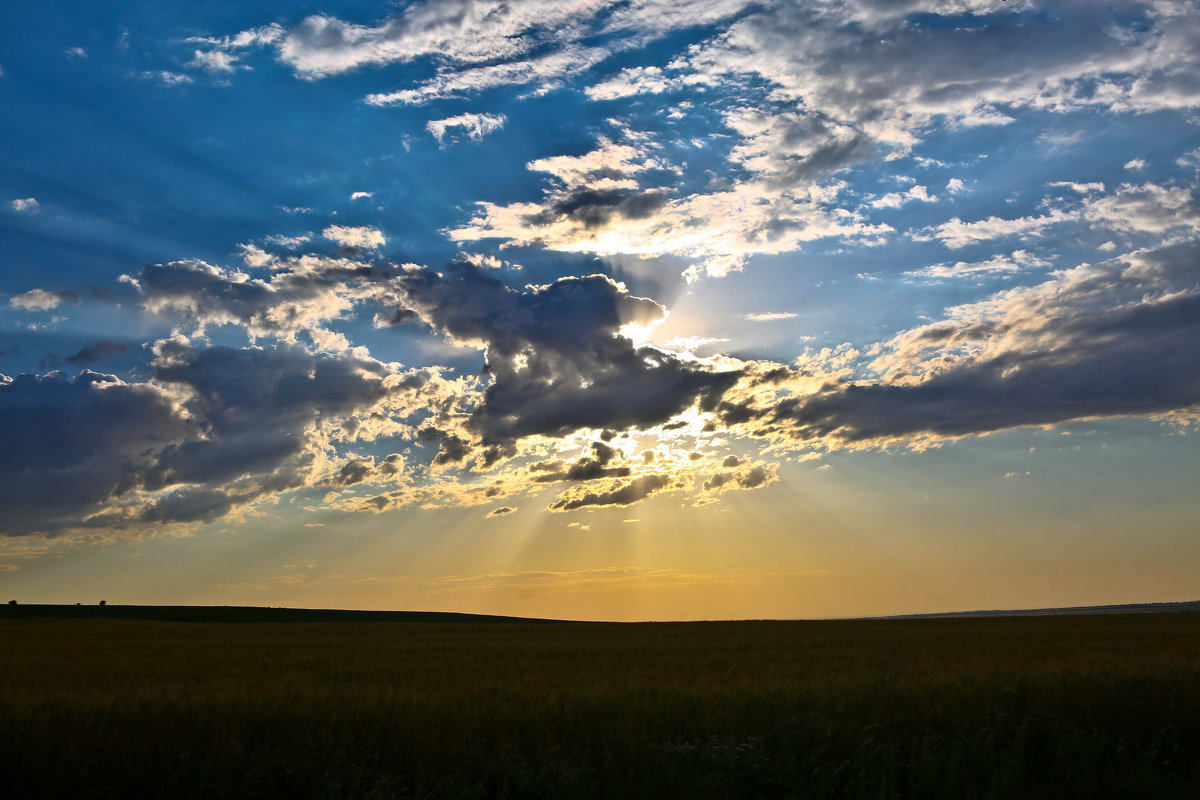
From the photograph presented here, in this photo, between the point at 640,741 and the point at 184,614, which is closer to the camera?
the point at 640,741

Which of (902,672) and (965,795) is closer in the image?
(965,795)

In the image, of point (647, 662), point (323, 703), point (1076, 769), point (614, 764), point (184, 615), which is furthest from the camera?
point (184, 615)

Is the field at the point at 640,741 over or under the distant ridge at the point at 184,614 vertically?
over

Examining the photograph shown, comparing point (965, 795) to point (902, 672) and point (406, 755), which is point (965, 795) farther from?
point (902, 672)

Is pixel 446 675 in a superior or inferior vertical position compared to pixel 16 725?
inferior

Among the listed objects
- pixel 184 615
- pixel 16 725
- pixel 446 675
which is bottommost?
pixel 184 615

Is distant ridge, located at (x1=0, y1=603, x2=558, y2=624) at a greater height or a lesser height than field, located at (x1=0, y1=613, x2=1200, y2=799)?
lesser

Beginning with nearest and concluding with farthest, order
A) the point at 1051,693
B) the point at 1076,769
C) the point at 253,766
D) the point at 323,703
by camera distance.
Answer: the point at 253,766
the point at 1076,769
the point at 323,703
the point at 1051,693

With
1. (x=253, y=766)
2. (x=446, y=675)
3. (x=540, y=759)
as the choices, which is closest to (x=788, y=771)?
(x=540, y=759)

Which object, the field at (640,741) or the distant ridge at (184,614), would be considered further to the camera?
the distant ridge at (184,614)

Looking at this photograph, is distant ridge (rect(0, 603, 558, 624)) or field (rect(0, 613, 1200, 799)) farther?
distant ridge (rect(0, 603, 558, 624))

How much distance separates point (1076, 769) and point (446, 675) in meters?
14.1

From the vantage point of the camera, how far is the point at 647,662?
24.1 m

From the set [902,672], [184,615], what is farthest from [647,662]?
[184,615]
